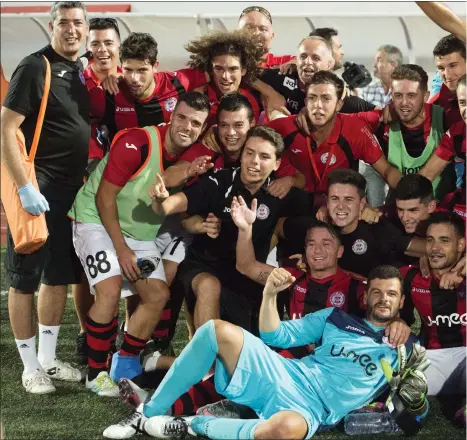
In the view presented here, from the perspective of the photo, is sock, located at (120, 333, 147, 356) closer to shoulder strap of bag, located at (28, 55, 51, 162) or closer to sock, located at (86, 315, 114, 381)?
sock, located at (86, 315, 114, 381)

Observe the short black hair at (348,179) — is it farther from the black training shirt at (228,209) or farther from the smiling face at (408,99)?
the smiling face at (408,99)

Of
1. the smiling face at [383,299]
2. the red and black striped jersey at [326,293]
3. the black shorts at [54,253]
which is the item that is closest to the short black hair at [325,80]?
the red and black striped jersey at [326,293]

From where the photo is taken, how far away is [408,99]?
4953 mm

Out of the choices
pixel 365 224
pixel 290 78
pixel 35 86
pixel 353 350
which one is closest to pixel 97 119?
pixel 35 86

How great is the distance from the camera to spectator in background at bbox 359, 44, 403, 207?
573 cm

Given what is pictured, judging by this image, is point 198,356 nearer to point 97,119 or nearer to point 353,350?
point 353,350

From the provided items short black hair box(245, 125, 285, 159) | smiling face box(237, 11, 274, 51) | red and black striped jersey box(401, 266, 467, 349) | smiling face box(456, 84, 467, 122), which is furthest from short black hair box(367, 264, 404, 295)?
smiling face box(237, 11, 274, 51)

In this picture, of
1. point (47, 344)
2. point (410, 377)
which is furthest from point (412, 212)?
point (47, 344)

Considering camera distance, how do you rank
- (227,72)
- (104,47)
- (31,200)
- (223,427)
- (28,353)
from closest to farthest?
→ (223,427)
(31,200)
(28,353)
(227,72)
(104,47)

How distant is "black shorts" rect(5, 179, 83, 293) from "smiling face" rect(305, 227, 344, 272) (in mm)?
1332

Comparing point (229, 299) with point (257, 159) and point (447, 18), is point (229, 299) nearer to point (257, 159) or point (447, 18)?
point (257, 159)

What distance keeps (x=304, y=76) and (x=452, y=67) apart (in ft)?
2.88

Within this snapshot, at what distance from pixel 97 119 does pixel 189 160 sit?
0.78 meters

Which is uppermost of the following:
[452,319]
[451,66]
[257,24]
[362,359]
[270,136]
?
[257,24]
